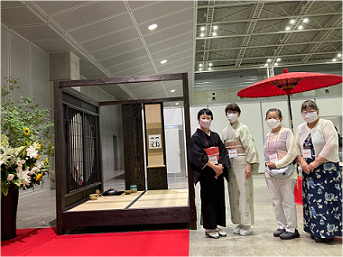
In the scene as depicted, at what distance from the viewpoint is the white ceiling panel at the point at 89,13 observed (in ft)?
16.4

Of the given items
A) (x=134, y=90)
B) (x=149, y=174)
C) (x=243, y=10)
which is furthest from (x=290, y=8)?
(x=149, y=174)

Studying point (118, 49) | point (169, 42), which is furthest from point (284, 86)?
point (118, 49)

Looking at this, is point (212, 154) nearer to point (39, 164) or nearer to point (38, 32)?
point (39, 164)

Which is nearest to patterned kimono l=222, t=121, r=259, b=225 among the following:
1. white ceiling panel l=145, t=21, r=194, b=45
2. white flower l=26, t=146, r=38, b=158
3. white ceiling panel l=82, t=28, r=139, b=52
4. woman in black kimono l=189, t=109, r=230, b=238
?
woman in black kimono l=189, t=109, r=230, b=238

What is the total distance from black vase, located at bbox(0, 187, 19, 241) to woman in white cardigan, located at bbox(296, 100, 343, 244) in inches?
124

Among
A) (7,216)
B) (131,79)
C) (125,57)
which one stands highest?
(125,57)

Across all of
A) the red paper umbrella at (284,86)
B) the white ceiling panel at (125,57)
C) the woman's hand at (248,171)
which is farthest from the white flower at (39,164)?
the white ceiling panel at (125,57)

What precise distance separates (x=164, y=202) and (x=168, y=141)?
3049 millimetres

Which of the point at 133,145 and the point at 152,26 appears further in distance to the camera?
the point at 152,26

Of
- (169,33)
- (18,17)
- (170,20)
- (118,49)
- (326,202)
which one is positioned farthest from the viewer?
(118,49)

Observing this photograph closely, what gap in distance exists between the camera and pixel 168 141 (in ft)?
21.9

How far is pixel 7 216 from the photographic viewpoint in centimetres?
317

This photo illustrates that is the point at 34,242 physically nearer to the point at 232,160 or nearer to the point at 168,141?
the point at 232,160

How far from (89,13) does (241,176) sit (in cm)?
412
